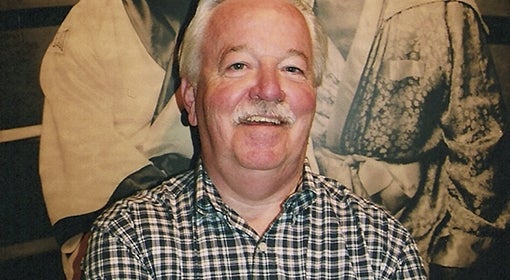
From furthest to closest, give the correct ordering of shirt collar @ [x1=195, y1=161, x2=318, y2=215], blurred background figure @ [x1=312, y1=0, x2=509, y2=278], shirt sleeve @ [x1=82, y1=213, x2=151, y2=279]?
blurred background figure @ [x1=312, y1=0, x2=509, y2=278] → shirt collar @ [x1=195, y1=161, x2=318, y2=215] → shirt sleeve @ [x1=82, y1=213, x2=151, y2=279]

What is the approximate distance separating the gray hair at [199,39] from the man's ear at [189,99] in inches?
0.9

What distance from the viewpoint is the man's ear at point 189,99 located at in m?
1.44

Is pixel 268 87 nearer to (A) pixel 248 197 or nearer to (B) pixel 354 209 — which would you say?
(A) pixel 248 197

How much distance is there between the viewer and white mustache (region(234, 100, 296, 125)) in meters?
1.29

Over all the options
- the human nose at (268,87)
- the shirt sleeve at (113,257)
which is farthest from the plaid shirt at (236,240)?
the human nose at (268,87)

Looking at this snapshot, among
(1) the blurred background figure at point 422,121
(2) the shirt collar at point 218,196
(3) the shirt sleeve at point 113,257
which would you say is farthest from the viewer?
(1) the blurred background figure at point 422,121

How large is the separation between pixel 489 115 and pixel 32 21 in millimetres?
1353

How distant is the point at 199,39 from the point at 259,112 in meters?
0.26

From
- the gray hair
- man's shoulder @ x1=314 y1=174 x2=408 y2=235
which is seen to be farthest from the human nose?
man's shoulder @ x1=314 y1=174 x2=408 y2=235

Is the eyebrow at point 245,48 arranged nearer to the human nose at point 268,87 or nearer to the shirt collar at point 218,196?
the human nose at point 268,87

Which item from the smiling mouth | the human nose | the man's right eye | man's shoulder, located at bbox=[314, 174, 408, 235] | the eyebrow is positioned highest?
the eyebrow

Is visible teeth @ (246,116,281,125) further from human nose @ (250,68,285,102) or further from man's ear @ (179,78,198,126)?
man's ear @ (179,78,198,126)

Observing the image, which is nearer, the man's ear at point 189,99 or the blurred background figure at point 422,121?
the man's ear at point 189,99

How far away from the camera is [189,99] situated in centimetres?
145
